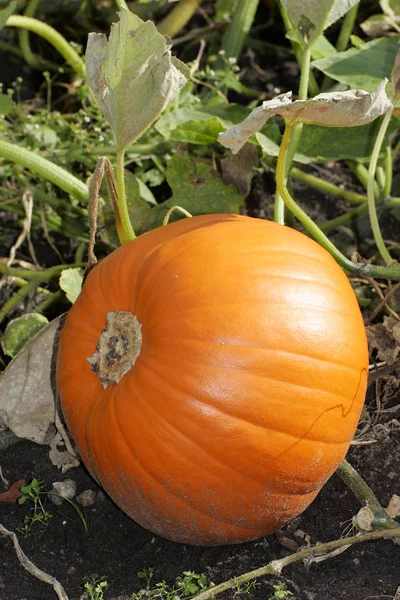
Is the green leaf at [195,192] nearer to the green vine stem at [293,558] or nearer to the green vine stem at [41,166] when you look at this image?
the green vine stem at [41,166]

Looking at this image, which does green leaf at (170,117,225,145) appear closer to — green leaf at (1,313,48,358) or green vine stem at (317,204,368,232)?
green vine stem at (317,204,368,232)

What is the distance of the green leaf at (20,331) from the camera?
75.1 inches

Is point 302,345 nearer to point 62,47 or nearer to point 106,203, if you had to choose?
point 106,203

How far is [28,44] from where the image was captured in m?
2.67

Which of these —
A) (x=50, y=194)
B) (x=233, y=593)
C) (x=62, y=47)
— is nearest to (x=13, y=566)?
(x=233, y=593)

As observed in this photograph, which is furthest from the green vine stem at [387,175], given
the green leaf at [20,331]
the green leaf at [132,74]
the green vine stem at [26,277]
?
the green leaf at [20,331]

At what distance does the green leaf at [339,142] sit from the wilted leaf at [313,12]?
319 millimetres

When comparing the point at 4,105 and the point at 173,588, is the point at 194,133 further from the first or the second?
the point at 173,588

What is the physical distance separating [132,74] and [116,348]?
499 millimetres

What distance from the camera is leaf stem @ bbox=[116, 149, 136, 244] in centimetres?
166

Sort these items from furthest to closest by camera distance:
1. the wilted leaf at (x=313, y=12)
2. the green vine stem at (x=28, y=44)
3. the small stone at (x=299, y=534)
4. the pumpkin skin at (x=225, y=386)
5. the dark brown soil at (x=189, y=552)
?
the green vine stem at (x=28, y=44) < the wilted leaf at (x=313, y=12) < the small stone at (x=299, y=534) < the dark brown soil at (x=189, y=552) < the pumpkin skin at (x=225, y=386)

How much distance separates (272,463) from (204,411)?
0.14 m

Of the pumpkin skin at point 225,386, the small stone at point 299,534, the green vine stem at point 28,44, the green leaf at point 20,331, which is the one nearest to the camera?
the pumpkin skin at point 225,386

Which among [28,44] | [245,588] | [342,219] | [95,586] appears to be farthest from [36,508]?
[28,44]
